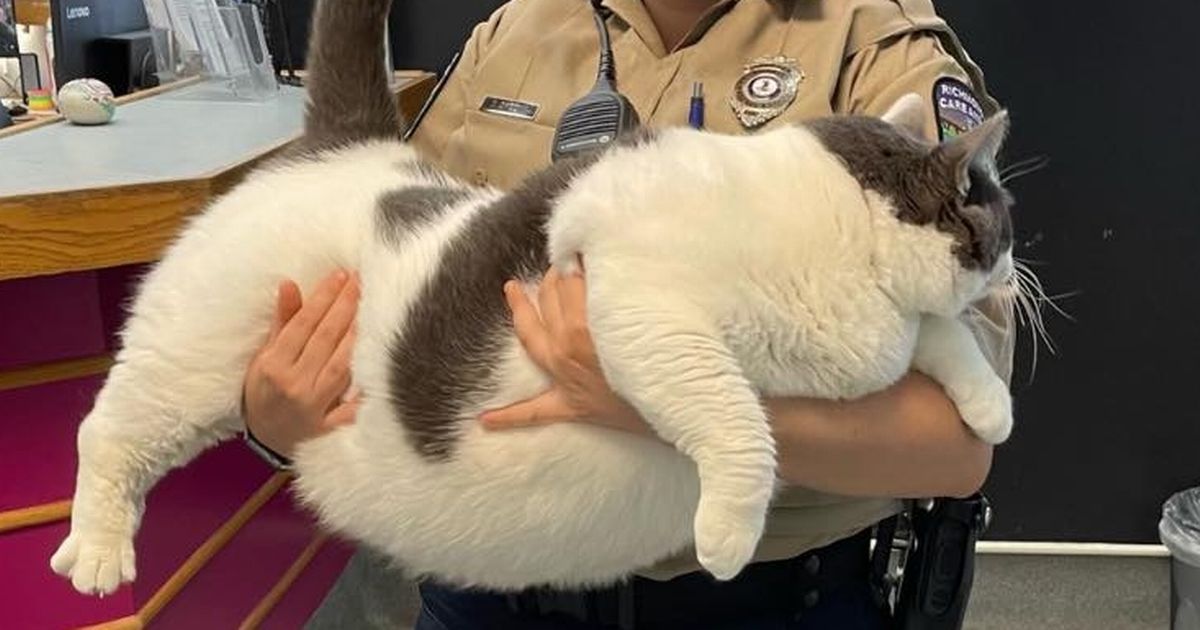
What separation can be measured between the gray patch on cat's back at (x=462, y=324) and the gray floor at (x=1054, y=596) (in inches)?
72.9

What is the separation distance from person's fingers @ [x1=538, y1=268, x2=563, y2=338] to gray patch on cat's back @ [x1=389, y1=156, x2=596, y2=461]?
37 millimetres

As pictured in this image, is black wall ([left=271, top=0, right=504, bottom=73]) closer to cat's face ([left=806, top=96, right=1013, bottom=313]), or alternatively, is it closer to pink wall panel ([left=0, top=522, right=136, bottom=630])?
pink wall panel ([left=0, top=522, right=136, bottom=630])

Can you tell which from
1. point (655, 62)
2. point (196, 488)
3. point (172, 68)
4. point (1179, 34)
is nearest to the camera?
point (655, 62)

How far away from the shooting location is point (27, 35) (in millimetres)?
2623

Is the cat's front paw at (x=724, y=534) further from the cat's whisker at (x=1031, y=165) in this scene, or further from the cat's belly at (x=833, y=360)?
the cat's whisker at (x=1031, y=165)

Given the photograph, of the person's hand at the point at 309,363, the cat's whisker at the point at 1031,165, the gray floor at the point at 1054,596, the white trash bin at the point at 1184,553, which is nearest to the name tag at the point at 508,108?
the person's hand at the point at 309,363

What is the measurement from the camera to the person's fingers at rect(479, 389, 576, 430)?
41.7 inches

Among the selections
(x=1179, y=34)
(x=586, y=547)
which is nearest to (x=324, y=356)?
(x=586, y=547)

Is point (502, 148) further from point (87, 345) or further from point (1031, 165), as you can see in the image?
point (1031, 165)

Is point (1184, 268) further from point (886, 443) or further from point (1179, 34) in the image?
point (886, 443)

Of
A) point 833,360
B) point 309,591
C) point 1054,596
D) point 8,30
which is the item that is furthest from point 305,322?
point 1054,596

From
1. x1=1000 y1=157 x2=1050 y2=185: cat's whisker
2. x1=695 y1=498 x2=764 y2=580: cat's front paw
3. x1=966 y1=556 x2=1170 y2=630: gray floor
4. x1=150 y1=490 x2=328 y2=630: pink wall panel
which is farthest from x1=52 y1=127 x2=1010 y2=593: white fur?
x1=966 y1=556 x2=1170 y2=630: gray floor

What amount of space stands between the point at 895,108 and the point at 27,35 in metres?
2.05

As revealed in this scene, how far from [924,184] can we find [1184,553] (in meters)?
1.96
